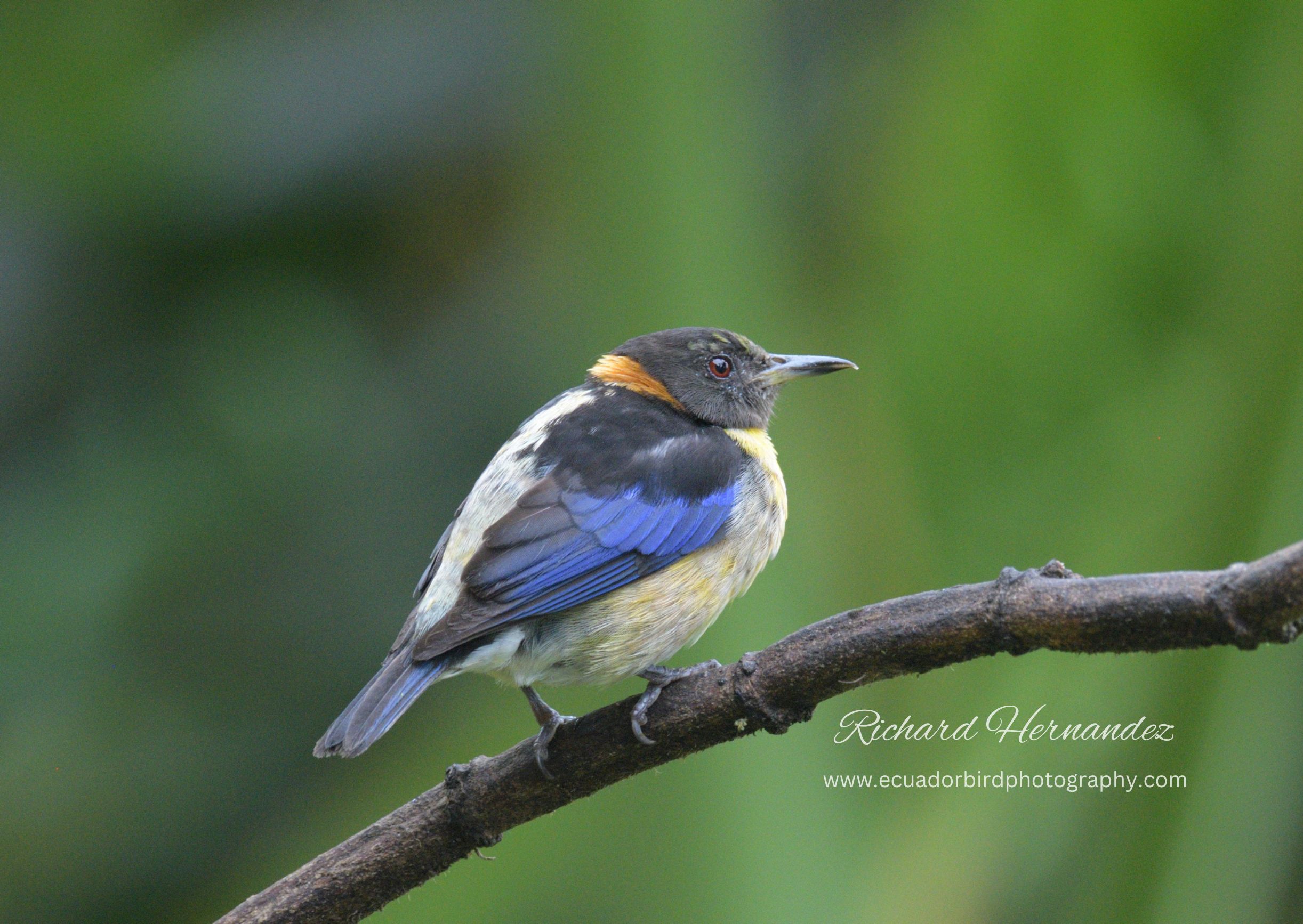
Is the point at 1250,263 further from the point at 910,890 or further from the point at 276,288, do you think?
the point at 276,288

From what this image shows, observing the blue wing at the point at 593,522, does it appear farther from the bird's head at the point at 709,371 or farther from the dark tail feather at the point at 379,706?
the bird's head at the point at 709,371

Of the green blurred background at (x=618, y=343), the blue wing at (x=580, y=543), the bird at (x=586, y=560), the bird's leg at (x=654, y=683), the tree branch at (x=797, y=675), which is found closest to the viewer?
the tree branch at (x=797, y=675)

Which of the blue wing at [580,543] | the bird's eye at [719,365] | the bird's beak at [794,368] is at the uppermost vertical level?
the bird's eye at [719,365]

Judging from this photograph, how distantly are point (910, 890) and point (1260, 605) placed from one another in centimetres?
162

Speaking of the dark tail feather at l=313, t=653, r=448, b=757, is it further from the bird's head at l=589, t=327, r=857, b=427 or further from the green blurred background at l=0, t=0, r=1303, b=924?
the bird's head at l=589, t=327, r=857, b=427

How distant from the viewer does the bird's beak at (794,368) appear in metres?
4.05

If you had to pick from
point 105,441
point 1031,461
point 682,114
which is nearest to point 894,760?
point 1031,461

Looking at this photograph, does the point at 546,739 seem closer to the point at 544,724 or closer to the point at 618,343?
the point at 544,724

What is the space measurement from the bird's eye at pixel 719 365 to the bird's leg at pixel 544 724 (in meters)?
1.39

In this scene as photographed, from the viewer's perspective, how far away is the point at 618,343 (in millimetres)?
4164

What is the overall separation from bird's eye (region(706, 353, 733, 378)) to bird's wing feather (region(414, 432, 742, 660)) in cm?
55

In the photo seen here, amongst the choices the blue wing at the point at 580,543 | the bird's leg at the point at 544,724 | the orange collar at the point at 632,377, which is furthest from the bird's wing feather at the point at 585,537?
the orange collar at the point at 632,377

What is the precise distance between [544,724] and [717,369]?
159 cm

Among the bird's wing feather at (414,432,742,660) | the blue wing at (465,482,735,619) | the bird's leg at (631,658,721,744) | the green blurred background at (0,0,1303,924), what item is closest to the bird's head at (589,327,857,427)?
the green blurred background at (0,0,1303,924)
